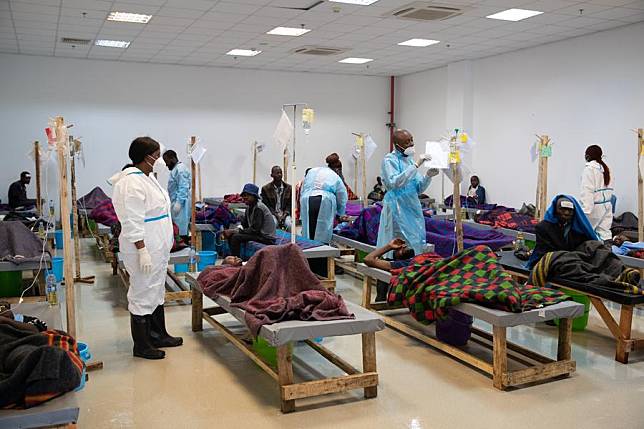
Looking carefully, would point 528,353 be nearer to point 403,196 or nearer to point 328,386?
point 328,386

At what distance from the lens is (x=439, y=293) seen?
387 centimetres

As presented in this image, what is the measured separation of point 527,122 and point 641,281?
587cm

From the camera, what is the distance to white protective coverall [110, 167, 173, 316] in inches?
152

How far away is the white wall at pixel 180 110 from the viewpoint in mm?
10484

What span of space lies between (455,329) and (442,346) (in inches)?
6.5

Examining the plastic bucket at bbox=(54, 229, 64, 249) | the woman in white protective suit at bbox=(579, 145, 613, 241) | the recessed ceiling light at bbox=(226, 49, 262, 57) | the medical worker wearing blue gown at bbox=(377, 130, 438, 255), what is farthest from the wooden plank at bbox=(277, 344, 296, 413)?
the recessed ceiling light at bbox=(226, 49, 262, 57)

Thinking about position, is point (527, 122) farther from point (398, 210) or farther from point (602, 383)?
point (602, 383)

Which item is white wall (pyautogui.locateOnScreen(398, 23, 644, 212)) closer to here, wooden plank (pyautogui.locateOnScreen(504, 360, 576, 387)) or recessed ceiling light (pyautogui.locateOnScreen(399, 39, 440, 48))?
recessed ceiling light (pyautogui.locateOnScreen(399, 39, 440, 48))

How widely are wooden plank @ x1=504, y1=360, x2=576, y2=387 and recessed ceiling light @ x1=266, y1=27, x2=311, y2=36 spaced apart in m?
5.77

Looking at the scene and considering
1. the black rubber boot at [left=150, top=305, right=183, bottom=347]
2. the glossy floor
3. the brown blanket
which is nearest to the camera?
the glossy floor

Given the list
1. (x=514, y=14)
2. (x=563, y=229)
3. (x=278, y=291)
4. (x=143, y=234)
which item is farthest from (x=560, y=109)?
(x=143, y=234)

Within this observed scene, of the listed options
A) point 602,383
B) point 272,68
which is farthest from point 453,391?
point 272,68

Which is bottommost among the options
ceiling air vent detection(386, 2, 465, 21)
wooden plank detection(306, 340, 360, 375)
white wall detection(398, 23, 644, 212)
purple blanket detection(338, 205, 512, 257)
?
wooden plank detection(306, 340, 360, 375)

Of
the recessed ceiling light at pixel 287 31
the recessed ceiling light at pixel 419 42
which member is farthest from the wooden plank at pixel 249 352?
the recessed ceiling light at pixel 419 42
